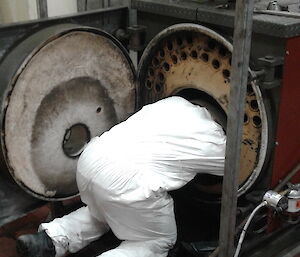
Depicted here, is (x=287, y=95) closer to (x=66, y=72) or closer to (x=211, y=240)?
(x=211, y=240)

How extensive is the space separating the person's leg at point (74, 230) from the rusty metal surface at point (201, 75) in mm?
600

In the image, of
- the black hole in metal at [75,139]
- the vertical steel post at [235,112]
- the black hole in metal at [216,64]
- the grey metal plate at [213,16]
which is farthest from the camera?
the black hole in metal at [75,139]

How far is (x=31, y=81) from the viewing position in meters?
1.83

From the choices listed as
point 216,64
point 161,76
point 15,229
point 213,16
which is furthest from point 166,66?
point 15,229

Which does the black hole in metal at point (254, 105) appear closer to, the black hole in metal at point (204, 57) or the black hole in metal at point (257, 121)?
the black hole in metal at point (257, 121)

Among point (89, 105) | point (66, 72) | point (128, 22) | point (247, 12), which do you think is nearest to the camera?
point (247, 12)

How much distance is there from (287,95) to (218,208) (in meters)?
0.69

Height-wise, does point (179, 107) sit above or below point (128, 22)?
below

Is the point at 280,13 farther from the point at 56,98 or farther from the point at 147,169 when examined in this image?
the point at 56,98

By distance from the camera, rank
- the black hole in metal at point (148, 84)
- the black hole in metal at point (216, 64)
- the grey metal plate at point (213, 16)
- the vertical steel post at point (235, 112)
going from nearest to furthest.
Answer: the vertical steel post at point (235, 112), the grey metal plate at point (213, 16), the black hole in metal at point (216, 64), the black hole in metal at point (148, 84)

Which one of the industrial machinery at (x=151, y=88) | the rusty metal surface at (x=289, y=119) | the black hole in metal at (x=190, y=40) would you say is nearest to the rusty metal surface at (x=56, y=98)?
the industrial machinery at (x=151, y=88)

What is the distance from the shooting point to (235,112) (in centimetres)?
139

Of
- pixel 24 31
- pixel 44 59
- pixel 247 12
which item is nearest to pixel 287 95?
pixel 247 12

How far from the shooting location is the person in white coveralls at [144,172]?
1696 mm
